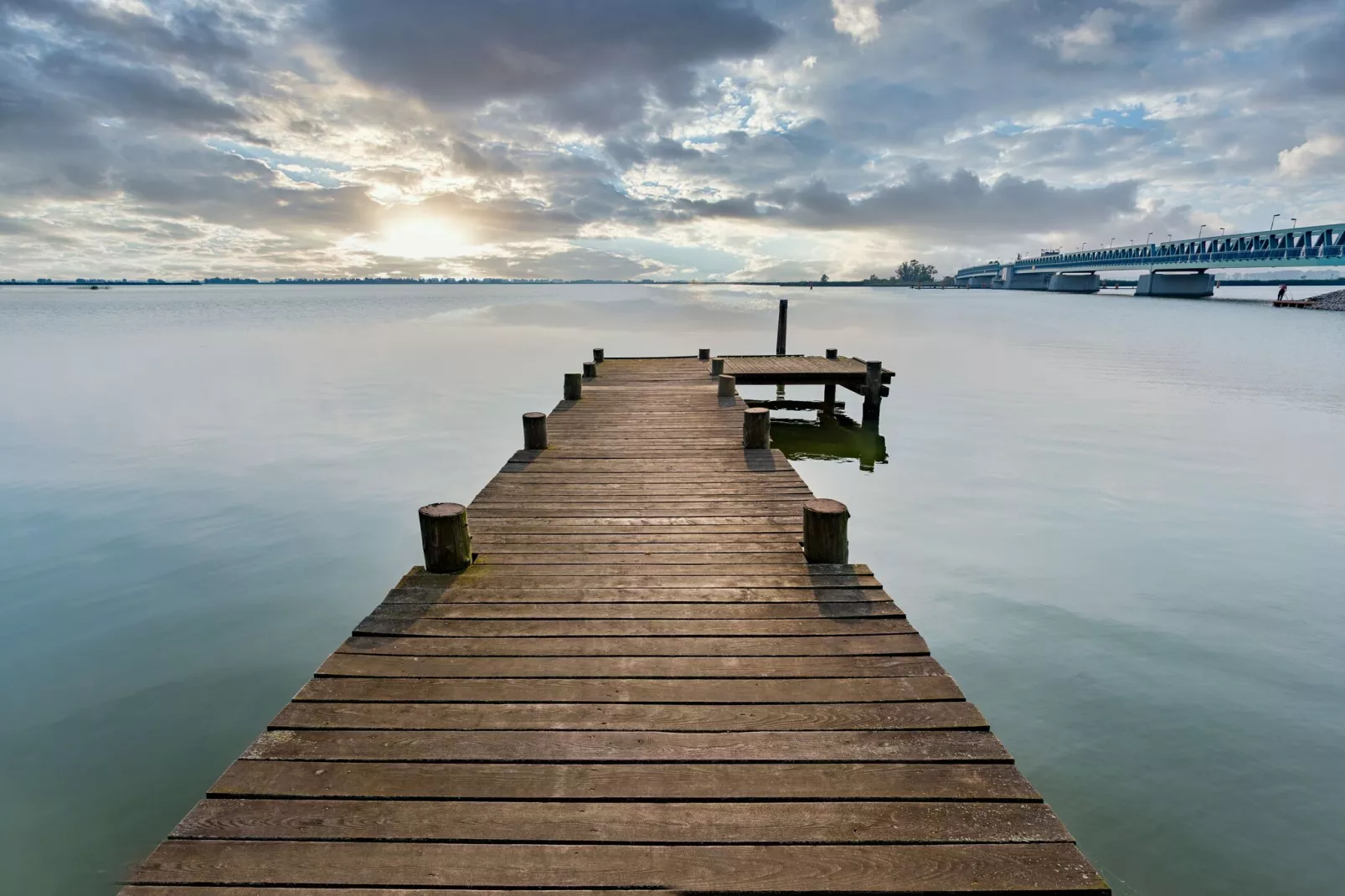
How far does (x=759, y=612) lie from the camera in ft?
16.1

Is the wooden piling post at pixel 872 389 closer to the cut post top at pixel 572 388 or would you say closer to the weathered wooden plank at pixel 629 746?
the cut post top at pixel 572 388

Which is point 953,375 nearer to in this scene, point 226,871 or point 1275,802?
point 1275,802

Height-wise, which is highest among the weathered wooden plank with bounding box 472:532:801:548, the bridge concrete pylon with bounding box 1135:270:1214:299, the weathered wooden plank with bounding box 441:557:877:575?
the bridge concrete pylon with bounding box 1135:270:1214:299

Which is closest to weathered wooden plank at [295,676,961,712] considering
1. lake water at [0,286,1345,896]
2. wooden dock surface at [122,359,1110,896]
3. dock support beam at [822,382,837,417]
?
wooden dock surface at [122,359,1110,896]

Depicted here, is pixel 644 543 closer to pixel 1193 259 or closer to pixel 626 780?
pixel 626 780

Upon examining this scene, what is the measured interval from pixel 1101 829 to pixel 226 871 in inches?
260

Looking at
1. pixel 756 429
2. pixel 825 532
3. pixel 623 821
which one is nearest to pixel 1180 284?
pixel 756 429

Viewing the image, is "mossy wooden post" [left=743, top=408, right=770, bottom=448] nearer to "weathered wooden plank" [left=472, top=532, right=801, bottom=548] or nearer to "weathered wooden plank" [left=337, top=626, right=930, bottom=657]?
"weathered wooden plank" [left=472, top=532, right=801, bottom=548]

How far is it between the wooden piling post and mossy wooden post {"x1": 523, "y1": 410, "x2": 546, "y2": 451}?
12.1 meters

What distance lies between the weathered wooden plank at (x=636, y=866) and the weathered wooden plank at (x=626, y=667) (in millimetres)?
1289

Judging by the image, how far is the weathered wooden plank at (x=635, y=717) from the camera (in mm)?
3578

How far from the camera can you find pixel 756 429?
9656 millimetres

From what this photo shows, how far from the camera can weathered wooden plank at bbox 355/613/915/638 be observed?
15.1 ft

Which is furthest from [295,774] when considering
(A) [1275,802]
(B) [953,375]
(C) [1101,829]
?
(B) [953,375]
